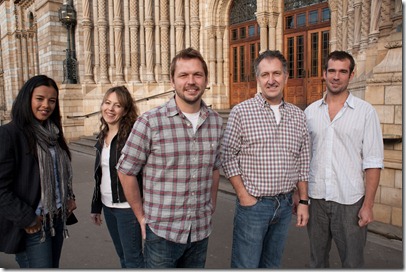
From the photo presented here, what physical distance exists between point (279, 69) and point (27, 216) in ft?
6.07

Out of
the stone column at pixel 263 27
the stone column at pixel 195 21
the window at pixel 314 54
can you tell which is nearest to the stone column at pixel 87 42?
the stone column at pixel 195 21

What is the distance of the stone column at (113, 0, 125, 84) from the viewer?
490 inches

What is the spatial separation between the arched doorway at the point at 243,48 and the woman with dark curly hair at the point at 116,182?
27.7 ft

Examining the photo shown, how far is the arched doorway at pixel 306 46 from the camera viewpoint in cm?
919

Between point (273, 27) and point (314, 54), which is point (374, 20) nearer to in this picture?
point (314, 54)

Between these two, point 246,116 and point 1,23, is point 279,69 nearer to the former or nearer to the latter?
point 246,116

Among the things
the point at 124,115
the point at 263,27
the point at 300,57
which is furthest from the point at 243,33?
the point at 124,115

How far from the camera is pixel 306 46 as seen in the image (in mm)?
9531

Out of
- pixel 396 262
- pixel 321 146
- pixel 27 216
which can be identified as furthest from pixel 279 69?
pixel 396 262

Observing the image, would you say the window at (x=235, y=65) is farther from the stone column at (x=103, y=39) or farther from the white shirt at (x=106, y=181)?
the white shirt at (x=106, y=181)

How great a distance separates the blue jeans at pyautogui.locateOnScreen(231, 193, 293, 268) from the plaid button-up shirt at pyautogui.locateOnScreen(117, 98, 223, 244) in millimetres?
438

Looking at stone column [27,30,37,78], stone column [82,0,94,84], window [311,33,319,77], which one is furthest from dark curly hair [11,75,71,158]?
stone column [27,30,37,78]

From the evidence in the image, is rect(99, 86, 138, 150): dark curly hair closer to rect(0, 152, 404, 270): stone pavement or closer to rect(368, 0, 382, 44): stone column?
rect(0, 152, 404, 270): stone pavement

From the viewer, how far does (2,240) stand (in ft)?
6.97
